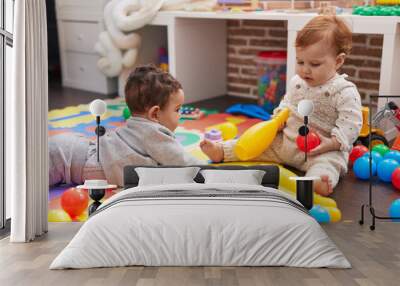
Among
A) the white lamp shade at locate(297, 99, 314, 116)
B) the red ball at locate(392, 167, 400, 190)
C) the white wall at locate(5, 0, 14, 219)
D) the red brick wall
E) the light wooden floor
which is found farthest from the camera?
the red brick wall

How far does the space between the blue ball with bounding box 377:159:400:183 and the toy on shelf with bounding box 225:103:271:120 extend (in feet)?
2.01

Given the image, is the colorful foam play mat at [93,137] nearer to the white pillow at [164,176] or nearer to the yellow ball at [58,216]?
the yellow ball at [58,216]

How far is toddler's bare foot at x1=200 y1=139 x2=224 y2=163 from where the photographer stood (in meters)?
3.04

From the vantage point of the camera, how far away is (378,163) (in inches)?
121

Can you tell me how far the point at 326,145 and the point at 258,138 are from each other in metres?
0.33

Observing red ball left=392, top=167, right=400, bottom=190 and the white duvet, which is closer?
the white duvet

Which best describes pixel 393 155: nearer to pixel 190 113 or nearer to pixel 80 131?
pixel 190 113

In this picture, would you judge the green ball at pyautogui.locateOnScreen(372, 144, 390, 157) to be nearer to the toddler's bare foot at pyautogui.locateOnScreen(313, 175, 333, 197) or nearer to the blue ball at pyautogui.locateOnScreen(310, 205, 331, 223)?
the toddler's bare foot at pyautogui.locateOnScreen(313, 175, 333, 197)

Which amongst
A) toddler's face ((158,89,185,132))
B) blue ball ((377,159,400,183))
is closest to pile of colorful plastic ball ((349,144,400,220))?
blue ball ((377,159,400,183))

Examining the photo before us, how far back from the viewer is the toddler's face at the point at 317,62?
114 inches

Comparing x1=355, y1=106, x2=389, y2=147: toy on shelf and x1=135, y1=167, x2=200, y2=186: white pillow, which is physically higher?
x1=355, y1=106, x2=389, y2=147: toy on shelf

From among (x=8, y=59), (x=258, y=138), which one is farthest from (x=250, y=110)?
(x=8, y=59)

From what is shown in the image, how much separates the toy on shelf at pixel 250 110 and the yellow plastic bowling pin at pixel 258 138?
58 millimetres

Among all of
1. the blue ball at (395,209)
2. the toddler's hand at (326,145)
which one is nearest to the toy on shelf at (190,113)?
the toddler's hand at (326,145)
